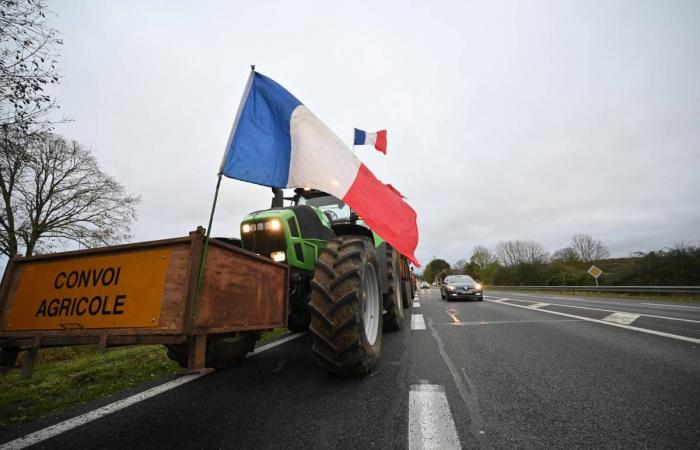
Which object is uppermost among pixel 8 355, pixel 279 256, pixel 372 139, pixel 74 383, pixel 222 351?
pixel 372 139

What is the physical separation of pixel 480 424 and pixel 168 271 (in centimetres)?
224

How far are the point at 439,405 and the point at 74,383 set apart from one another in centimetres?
402

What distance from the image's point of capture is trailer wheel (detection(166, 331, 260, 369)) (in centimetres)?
298

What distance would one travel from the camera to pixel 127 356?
15.0 ft

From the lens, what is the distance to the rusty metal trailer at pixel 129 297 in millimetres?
1785

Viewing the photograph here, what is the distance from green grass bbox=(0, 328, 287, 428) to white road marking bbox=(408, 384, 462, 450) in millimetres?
2932

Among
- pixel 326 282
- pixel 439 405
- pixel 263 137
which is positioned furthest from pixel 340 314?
pixel 263 137

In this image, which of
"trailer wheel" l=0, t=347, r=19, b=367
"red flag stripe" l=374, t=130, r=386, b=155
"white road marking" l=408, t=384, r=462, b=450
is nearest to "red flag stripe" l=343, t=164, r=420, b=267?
"white road marking" l=408, t=384, r=462, b=450

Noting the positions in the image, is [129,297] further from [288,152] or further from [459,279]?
[459,279]

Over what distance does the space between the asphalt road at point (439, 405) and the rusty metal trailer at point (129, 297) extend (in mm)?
667

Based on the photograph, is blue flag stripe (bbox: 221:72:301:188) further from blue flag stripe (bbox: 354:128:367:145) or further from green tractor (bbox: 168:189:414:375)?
blue flag stripe (bbox: 354:128:367:145)

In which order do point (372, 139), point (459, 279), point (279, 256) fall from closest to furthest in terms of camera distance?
point (279, 256) → point (372, 139) → point (459, 279)

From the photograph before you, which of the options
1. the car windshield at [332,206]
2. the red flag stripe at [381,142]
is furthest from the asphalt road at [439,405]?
the red flag stripe at [381,142]

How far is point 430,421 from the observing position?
6.41 feet
